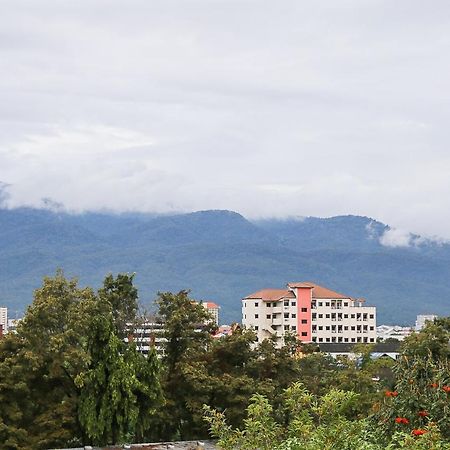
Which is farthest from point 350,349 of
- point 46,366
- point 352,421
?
point 352,421

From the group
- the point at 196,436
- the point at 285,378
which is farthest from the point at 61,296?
the point at 285,378

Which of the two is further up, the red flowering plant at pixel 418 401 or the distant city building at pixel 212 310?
the distant city building at pixel 212 310

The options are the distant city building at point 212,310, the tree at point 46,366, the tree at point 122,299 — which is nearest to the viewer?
the tree at point 46,366

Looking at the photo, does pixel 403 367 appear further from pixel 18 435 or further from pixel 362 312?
pixel 362 312

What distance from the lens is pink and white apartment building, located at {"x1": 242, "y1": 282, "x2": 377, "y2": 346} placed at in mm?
59719

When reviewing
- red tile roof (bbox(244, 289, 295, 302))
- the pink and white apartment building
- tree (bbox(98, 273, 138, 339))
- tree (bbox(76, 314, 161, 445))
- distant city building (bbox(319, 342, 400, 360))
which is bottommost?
tree (bbox(76, 314, 161, 445))

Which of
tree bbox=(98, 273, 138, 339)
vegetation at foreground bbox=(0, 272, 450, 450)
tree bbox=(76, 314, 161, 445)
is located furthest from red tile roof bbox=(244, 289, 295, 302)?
tree bbox=(76, 314, 161, 445)

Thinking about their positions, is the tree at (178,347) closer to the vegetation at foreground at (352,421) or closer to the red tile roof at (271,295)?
the vegetation at foreground at (352,421)

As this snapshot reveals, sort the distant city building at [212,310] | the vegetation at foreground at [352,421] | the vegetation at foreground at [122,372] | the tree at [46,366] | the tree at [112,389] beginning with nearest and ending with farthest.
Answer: the vegetation at foreground at [352,421] < the tree at [46,366] < the vegetation at foreground at [122,372] < the tree at [112,389] < the distant city building at [212,310]

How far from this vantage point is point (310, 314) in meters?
61.1

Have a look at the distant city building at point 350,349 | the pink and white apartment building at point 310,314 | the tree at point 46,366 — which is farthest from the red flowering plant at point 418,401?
the pink and white apartment building at point 310,314

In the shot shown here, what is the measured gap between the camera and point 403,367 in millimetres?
10891

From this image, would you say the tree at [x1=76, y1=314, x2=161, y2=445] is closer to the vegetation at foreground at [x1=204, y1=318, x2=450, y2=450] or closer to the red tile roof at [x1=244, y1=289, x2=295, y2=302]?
the vegetation at foreground at [x1=204, y1=318, x2=450, y2=450]

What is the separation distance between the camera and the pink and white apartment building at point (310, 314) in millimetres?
59719
